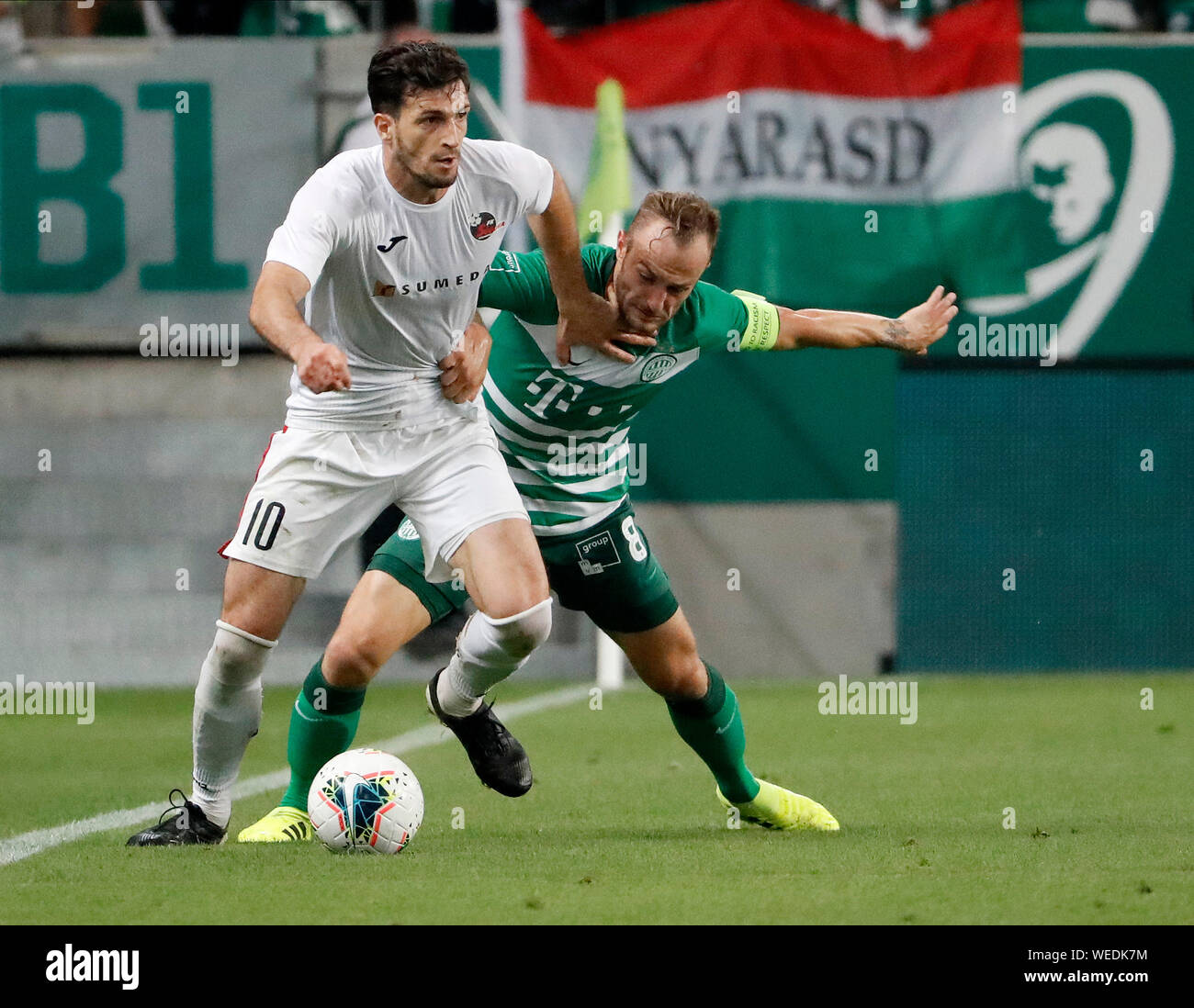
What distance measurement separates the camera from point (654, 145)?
471 inches

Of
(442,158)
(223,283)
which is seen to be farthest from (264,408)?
(442,158)

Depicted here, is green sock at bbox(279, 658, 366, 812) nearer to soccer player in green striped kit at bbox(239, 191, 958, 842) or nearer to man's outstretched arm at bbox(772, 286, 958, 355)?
soccer player in green striped kit at bbox(239, 191, 958, 842)

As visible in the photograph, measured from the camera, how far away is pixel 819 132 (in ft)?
39.6

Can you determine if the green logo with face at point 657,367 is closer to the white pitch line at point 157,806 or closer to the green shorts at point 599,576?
the green shorts at point 599,576

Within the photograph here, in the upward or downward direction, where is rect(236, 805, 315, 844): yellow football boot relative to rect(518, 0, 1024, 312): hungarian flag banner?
downward

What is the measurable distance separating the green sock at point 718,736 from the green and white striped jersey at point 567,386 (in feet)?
2.15

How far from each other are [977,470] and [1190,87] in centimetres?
281

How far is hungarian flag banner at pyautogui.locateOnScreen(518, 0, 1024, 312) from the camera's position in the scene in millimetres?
11977

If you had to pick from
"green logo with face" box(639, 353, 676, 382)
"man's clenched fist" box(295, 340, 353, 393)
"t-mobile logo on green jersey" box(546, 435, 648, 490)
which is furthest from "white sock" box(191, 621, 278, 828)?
"green logo with face" box(639, 353, 676, 382)

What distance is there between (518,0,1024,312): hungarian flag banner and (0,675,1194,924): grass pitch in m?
3.11

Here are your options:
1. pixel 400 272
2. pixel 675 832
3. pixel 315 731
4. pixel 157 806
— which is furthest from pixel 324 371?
pixel 157 806

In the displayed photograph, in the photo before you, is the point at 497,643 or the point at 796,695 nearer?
the point at 497,643
